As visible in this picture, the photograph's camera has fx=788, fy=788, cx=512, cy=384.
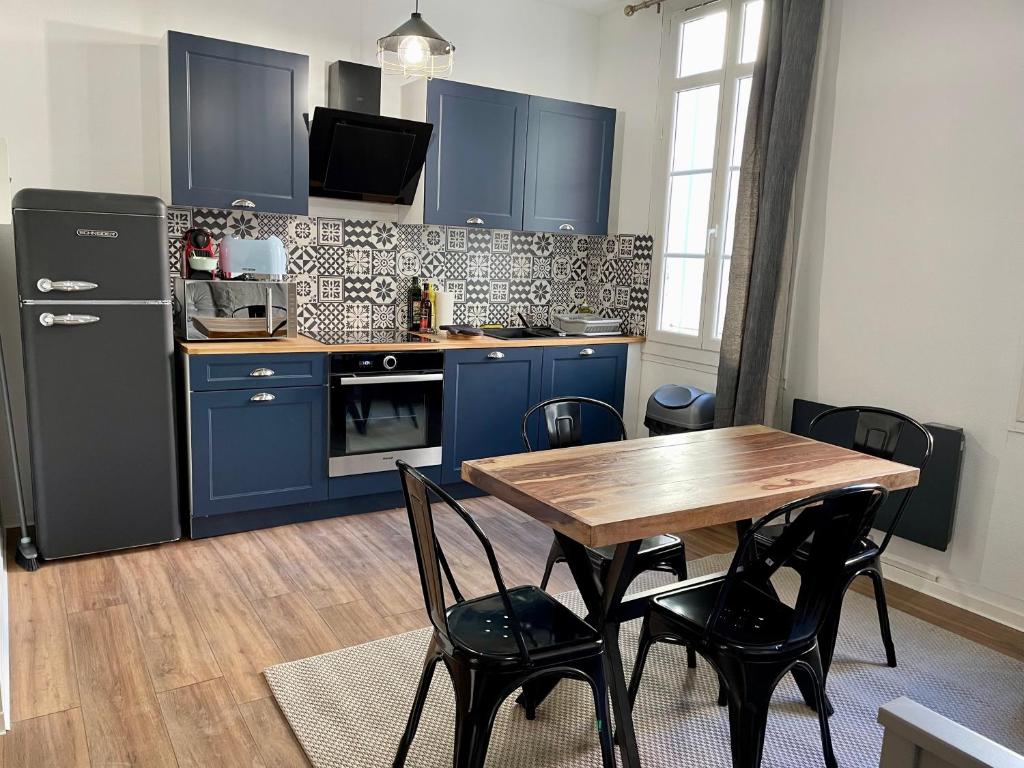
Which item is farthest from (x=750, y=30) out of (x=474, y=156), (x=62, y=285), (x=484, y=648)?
(x=484, y=648)

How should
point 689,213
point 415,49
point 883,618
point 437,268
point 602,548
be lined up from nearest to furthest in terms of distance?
point 602,548
point 883,618
point 415,49
point 689,213
point 437,268

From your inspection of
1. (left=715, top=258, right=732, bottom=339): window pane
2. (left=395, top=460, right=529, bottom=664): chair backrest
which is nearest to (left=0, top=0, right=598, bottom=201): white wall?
(left=715, top=258, right=732, bottom=339): window pane

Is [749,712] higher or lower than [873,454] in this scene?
lower

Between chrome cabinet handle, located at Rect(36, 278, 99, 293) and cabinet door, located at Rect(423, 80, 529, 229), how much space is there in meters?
1.65

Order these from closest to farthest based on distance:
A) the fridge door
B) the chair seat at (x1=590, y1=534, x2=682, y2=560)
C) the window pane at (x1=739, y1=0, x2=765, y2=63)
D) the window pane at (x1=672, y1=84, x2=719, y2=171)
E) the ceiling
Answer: the chair seat at (x1=590, y1=534, x2=682, y2=560) < the fridge door < the window pane at (x1=739, y1=0, x2=765, y2=63) < the window pane at (x1=672, y1=84, x2=719, y2=171) < the ceiling

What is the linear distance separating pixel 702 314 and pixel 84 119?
10.1 ft

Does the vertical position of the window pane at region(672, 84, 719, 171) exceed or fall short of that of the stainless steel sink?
it exceeds it

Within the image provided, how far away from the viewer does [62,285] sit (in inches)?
117

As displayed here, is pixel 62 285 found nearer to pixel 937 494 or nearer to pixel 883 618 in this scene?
pixel 883 618

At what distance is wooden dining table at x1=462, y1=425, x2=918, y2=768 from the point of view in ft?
6.00

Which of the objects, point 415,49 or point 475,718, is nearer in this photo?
point 475,718

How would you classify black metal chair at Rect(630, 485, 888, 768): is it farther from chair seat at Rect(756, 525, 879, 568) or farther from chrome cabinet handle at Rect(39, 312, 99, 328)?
chrome cabinet handle at Rect(39, 312, 99, 328)

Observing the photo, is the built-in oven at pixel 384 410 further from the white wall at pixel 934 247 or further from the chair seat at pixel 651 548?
the white wall at pixel 934 247

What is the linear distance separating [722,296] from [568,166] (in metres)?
1.17
